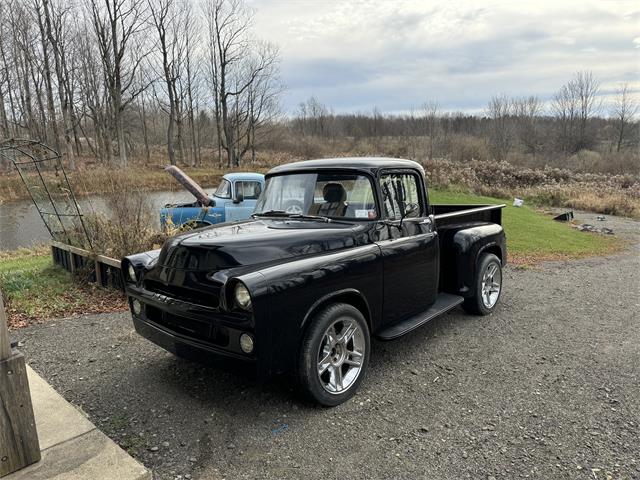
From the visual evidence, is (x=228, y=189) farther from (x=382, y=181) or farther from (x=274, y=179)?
(x=382, y=181)

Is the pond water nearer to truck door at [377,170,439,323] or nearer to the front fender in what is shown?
truck door at [377,170,439,323]

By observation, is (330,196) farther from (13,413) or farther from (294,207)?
(13,413)

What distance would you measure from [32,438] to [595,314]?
21.9 ft

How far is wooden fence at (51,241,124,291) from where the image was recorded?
22.9 feet

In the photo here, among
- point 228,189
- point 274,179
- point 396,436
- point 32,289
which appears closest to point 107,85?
point 228,189

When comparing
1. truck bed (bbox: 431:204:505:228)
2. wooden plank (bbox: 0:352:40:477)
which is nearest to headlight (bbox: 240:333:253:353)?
wooden plank (bbox: 0:352:40:477)

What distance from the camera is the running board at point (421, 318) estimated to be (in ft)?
13.7

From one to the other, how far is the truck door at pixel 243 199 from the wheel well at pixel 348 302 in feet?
26.0

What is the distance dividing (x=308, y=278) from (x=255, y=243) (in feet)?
1.85

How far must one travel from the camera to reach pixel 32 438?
8.35ft

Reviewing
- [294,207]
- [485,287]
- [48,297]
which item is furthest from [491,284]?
[48,297]

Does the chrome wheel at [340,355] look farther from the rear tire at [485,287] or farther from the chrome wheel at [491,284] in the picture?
the chrome wheel at [491,284]

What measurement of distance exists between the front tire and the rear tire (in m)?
2.51

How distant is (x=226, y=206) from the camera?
11727 millimetres
